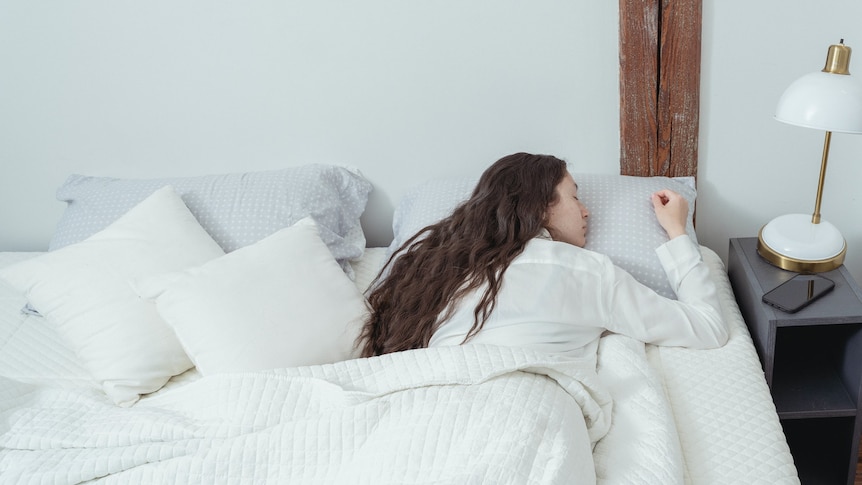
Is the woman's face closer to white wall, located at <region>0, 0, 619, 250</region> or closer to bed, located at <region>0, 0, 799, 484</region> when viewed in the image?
bed, located at <region>0, 0, 799, 484</region>

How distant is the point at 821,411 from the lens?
1.61 metres

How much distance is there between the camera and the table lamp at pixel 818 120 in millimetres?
1482

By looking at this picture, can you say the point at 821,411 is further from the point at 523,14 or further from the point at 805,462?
the point at 523,14

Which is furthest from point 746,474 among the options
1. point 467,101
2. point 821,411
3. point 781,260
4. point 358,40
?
point 358,40

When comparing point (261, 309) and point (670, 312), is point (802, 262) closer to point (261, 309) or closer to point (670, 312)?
point (670, 312)

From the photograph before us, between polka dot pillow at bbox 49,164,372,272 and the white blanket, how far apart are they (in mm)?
559

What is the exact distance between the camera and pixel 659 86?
6.17 ft

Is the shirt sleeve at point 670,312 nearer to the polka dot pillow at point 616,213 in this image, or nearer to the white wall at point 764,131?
the polka dot pillow at point 616,213

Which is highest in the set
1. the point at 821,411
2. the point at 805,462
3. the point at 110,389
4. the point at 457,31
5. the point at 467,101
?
the point at 457,31

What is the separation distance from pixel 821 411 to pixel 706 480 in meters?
0.53

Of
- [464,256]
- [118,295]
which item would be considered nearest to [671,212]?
[464,256]

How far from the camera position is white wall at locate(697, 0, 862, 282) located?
1.80 meters

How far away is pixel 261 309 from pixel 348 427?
1.35ft

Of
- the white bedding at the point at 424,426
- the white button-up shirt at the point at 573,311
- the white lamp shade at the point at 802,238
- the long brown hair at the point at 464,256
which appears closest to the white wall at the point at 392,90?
the white lamp shade at the point at 802,238
